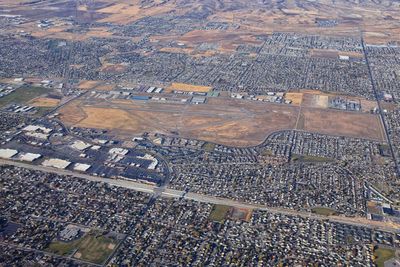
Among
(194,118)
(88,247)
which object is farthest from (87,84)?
(88,247)

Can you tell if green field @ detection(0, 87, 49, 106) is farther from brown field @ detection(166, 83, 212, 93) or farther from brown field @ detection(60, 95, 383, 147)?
brown field @ detection(166, 83, 212, 93)

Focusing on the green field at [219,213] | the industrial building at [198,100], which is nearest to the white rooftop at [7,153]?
the green field at [219,213]

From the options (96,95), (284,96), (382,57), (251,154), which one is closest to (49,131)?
(96,95)

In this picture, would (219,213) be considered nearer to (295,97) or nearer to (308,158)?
(308,158)

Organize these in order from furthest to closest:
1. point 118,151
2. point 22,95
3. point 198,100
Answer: point 22,95, point 198,100, point 118,151

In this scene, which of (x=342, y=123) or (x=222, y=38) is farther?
(x=222, y=38)

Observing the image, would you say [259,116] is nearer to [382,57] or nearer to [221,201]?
[221,201]

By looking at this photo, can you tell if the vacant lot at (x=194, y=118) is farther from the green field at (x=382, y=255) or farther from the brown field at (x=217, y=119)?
the green field at (x=382, y=255)
